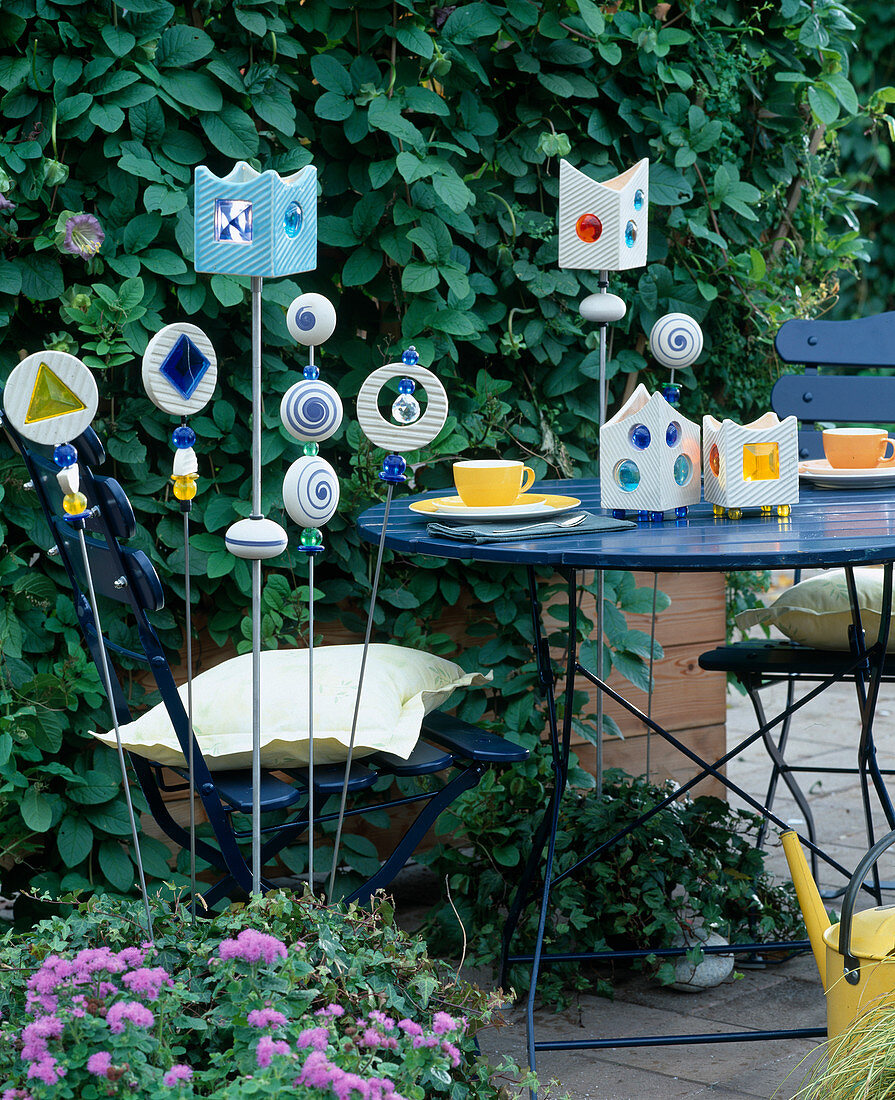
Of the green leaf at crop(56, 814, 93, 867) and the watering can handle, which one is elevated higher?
the watering can handle

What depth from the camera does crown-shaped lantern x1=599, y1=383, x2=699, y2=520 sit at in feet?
6.49

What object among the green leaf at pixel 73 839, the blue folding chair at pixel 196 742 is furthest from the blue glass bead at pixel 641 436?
the green leaf at pixel 73 839

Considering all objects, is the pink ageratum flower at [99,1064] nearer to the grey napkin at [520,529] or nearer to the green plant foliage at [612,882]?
the grey napkin at [520,529]

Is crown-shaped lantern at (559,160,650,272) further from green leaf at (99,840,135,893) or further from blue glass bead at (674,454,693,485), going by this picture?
green leaf at (99,840,135,893)

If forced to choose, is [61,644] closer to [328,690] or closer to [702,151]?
[328,690]

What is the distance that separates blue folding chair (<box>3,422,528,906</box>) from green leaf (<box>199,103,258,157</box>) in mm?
779

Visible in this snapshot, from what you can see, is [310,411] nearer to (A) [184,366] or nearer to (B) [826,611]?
(A) [184,366]

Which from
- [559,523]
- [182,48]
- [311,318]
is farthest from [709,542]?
[182,48]

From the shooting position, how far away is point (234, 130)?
2.40 m

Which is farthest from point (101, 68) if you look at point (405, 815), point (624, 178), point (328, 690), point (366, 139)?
point (405, 815)

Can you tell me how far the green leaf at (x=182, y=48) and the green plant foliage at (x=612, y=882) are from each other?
1493 mm

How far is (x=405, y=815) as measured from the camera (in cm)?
293

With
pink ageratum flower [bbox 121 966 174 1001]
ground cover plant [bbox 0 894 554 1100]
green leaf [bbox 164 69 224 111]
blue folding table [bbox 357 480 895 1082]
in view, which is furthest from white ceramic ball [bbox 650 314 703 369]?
pink ageratum flower [bbox 121 966 174 1001]

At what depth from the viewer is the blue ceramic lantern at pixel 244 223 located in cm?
149
